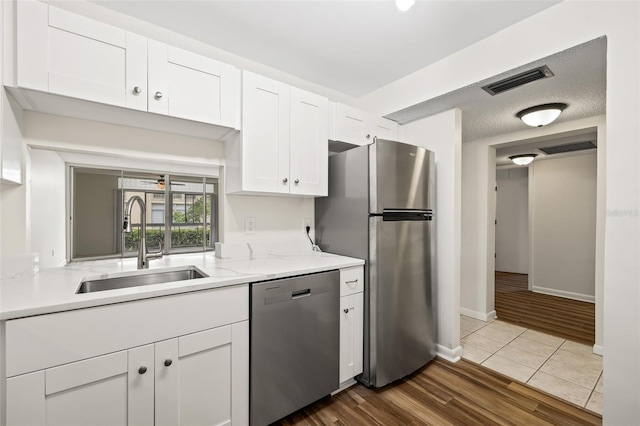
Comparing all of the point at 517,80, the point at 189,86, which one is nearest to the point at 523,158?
the point at 517,80

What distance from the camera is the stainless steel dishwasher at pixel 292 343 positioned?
4.81ft

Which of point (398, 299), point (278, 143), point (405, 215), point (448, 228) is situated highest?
point (278, 143)

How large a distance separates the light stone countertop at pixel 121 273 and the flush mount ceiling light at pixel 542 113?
2131mm

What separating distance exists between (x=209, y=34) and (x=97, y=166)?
118 cm

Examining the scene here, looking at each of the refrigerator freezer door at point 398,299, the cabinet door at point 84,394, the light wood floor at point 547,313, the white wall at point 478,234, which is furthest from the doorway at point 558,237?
the cabinet door at point 84,394

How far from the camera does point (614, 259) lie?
1.40 m

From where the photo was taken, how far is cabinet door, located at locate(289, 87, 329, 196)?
204 centimetres

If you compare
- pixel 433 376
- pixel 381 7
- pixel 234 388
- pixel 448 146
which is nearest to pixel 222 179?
pixel 234 388

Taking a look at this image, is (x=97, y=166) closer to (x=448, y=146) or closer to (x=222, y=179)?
(x=222, y=179)

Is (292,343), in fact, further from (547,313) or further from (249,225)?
(547,313)

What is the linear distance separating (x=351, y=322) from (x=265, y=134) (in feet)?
4.83

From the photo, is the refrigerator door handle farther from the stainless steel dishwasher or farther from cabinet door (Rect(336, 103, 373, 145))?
cabinet door (Rect(336, 103, 373, 145))

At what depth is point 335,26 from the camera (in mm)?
1810

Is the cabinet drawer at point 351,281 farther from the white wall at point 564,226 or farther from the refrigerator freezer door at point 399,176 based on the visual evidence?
the white wall at point 564,226
